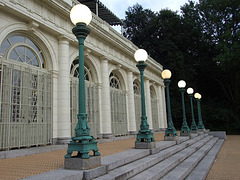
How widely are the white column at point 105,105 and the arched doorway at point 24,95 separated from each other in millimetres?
4620

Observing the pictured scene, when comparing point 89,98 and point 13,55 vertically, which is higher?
point 13,55

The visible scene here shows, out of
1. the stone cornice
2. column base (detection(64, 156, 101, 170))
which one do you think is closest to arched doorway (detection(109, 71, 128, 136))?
the stone cornice

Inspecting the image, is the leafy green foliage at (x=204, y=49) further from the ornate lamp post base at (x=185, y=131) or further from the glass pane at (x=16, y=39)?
the glass pane at (x=16, y=39)

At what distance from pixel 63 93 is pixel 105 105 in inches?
165

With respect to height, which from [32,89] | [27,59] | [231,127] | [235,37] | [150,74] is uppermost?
[235,37]

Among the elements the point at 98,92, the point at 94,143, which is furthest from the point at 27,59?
the point at 94,143

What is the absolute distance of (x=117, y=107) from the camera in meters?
16.5

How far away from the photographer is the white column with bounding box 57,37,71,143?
10352mm

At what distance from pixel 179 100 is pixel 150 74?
982 cm

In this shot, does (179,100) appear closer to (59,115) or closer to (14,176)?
(59,115)

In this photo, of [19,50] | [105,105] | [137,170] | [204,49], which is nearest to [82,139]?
[137,170]

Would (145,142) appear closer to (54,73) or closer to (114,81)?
(54,73)

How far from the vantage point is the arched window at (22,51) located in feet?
28.6

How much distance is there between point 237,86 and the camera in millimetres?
28781
